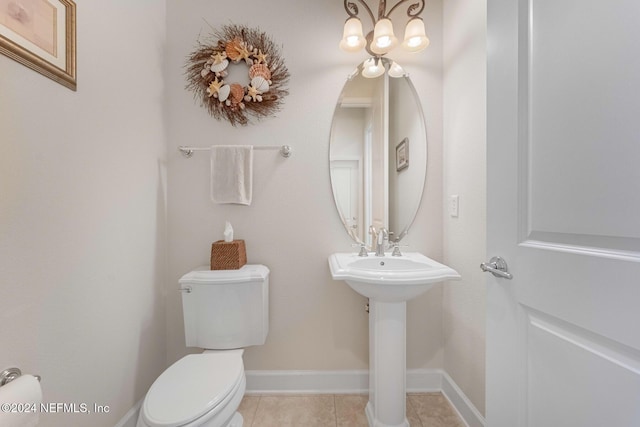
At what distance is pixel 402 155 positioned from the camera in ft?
5.25

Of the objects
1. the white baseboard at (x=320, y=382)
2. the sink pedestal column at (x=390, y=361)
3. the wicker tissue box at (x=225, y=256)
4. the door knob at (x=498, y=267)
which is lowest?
the white baseboard at (x=320, y=382)

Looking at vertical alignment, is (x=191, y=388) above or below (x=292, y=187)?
below

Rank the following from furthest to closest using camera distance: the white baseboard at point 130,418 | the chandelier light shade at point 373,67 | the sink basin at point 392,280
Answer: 1. the chandelier light shade at point 373,67
2. the white baseboard at point 130,418
3. the sink basin at point 392,280

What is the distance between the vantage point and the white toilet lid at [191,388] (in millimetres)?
884

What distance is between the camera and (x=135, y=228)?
4.33 feet

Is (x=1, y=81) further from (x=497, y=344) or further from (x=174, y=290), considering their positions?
(x=497, y=344)

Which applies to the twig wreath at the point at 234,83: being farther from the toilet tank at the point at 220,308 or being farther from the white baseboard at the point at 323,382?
the white baseboard at the point at 323,382

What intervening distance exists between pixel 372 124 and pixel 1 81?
1.49m

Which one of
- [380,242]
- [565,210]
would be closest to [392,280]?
[380,242]

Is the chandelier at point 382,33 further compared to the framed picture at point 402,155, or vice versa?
the framed picture at point 402,155

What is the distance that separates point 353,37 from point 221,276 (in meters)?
1.45

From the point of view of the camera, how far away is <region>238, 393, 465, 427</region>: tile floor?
137 cm

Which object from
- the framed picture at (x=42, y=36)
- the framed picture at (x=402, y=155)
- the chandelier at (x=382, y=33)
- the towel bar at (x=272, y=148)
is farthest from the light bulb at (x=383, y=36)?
the framed picture at (x=42, y=36)

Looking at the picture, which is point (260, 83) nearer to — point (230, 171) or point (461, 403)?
point (230, 171)
